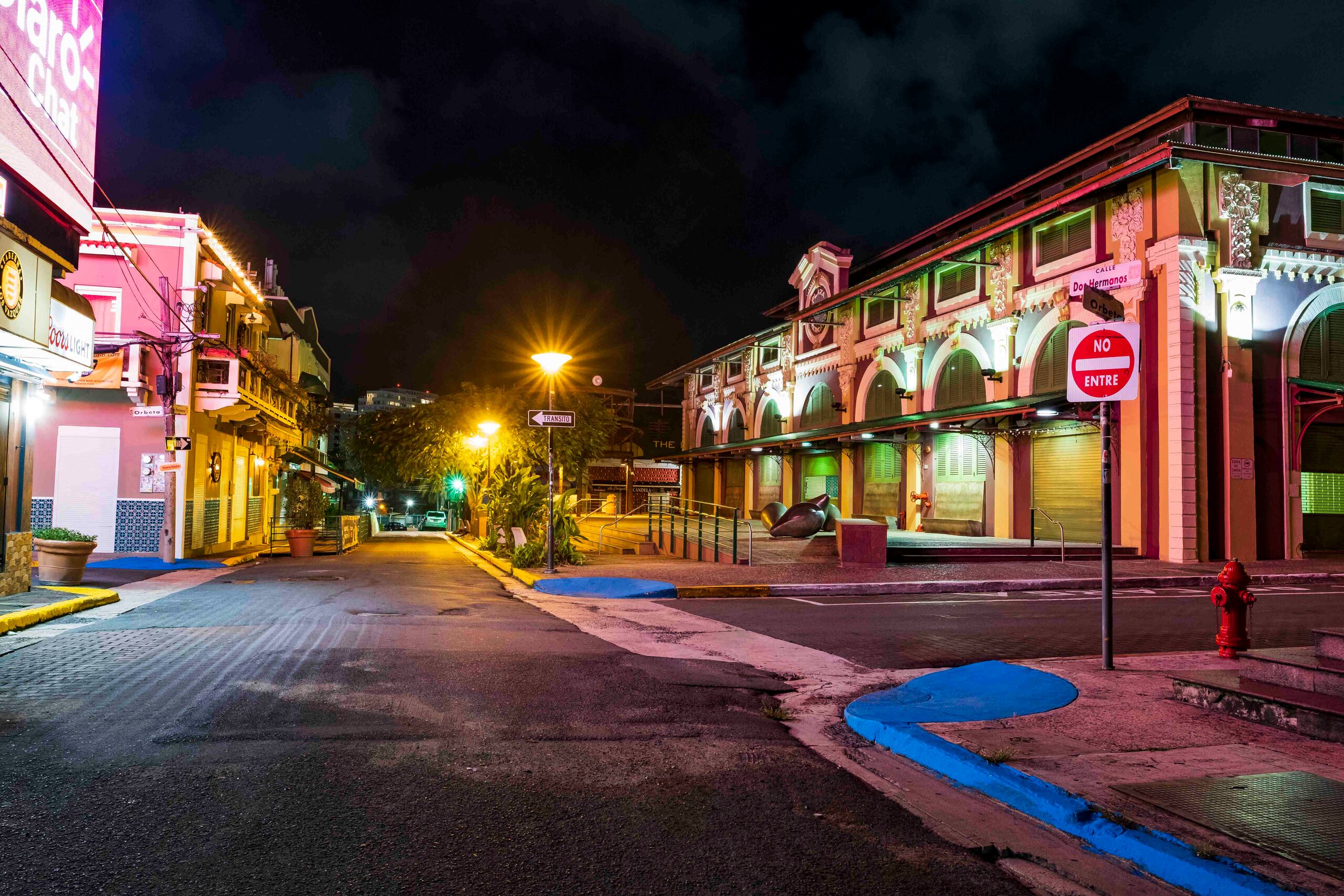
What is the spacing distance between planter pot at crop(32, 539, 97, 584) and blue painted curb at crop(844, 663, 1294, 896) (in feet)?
43.8

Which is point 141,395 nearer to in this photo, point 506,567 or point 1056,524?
point 506,567

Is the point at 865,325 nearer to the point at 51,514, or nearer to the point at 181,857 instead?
the point at 51,514

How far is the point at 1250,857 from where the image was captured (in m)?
3.51

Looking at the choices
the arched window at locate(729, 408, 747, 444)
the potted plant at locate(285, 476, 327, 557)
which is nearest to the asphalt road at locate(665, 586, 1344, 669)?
the potted plant at locate(285, 476, 327, 557)

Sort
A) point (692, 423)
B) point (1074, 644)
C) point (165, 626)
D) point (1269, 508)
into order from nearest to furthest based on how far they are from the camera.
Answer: point (1074, 644) → point (165, 626) → point (1269, 508) → point (692, 423)

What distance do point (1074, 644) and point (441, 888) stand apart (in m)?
7.94

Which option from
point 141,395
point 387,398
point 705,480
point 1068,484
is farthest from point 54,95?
point 387,398

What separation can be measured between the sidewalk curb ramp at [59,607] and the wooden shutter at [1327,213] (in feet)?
87.1

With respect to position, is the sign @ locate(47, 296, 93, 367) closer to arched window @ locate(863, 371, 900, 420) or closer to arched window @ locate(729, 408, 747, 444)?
arched window @ locate(863, 371, 900, 420)

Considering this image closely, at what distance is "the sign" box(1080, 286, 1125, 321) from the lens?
7.13 meters

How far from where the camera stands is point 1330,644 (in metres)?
5.81

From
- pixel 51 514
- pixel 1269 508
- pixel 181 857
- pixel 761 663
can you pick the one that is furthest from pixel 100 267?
pixel 1269 508

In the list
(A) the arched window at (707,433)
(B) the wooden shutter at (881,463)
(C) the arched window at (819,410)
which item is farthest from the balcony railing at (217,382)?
(A) the arched window at (707,433)

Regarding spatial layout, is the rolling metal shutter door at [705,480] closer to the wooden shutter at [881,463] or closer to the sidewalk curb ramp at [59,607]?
the wooden shutter at [881,463]
